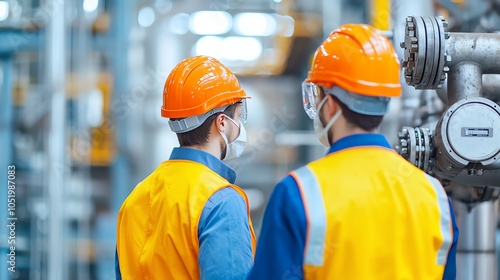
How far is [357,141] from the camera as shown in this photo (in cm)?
167

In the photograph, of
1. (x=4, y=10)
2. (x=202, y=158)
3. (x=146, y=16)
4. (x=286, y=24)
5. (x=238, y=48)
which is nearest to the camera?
(x=202, y=158)

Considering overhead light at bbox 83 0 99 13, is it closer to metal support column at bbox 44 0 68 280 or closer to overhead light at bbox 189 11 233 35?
metal support column at bbox 44 0 68 280

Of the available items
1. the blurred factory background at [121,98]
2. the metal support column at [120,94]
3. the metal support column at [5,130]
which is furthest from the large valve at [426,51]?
the metal support column at [120,94]

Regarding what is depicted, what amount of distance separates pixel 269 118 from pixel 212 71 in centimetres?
784

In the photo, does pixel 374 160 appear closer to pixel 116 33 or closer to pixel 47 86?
pixel 47 86

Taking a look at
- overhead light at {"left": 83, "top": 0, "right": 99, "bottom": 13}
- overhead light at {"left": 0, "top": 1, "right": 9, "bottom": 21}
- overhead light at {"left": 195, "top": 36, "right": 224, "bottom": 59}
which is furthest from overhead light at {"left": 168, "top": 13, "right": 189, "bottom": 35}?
overhead light at {"left": 0, "top": 1, "right": 9, "bottom": 21}

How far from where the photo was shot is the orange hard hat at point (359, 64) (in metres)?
→ 1.68

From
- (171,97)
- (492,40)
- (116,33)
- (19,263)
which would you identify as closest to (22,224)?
(19,263)

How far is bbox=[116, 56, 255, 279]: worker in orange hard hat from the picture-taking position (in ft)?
6.44

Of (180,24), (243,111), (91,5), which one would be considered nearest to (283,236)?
(243,111)

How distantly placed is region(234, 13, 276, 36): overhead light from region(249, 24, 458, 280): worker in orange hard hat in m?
8.56

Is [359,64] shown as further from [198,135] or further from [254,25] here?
[254,25]

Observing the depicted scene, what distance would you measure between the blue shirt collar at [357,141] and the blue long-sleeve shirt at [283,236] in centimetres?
15

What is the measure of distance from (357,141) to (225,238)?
0.50m
